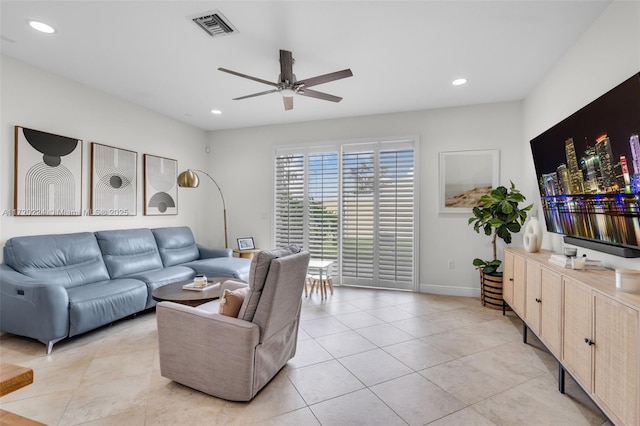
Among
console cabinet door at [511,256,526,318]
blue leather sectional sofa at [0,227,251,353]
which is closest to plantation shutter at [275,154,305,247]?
blue leather sectional sofa at [0,227,251,353]

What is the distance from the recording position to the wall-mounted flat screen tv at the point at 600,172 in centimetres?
186

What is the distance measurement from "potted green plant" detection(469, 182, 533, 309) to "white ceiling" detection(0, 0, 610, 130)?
134 cm

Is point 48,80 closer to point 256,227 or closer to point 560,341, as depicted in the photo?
point 256,227

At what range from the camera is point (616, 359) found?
160cm

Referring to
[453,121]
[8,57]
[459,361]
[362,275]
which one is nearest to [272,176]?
[362,275]

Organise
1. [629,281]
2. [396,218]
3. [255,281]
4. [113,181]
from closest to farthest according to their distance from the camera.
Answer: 1. [629,281]
2. [255,281]
3. [113,181]
4. [396,218]

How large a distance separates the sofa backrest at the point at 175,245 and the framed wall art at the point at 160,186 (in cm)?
35

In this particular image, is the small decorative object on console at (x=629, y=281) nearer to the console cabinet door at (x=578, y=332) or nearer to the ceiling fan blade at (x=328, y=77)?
the console cabinet door at (x=578, y=332)

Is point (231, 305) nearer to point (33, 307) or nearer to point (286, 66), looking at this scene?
point (33, 307)

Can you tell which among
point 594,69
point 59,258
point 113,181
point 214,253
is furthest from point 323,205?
point 594,69

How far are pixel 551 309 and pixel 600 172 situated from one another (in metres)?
1.02

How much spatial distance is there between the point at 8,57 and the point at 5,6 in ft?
3.54

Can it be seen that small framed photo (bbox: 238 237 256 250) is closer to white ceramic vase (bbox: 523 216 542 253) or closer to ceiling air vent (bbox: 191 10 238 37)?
ceiling air vent (bbox: 191 10 238 37)

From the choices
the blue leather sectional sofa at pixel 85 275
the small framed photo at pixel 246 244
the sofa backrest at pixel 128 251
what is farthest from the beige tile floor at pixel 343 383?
the small framed photo at pixel 246 244
